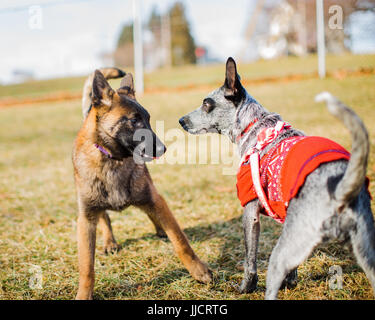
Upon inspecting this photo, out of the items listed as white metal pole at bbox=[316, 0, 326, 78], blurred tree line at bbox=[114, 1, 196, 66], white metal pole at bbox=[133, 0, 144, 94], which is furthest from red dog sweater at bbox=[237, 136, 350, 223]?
blurred tree line at bbox=[114, 1, 196, 66]

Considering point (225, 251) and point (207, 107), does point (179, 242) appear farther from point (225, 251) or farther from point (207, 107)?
point (207, 107)

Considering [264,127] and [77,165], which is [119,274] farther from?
[264,127]

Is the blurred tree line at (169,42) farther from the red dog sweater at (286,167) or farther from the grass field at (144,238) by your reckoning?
the red dog sweater at (286,167)

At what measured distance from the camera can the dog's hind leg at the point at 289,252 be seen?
6.41 feet

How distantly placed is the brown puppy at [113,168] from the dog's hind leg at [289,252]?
84 cm

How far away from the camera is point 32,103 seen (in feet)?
52.5

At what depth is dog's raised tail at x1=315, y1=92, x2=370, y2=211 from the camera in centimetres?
170

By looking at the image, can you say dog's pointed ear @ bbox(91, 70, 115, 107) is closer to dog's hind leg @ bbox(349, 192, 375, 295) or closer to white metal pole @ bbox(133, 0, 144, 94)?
dog's hind leg @ bbox(349, 192, 375, 295)

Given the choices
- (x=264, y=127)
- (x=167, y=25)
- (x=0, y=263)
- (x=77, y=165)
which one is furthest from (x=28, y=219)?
(x=167, y=25)

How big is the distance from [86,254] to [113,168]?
0.71 metres

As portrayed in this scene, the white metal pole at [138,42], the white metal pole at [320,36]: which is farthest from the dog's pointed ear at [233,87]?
the white metal pole at [138,42]

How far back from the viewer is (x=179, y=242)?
2893 millimetres

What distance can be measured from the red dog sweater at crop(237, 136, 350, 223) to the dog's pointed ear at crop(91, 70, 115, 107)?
1.22 m
